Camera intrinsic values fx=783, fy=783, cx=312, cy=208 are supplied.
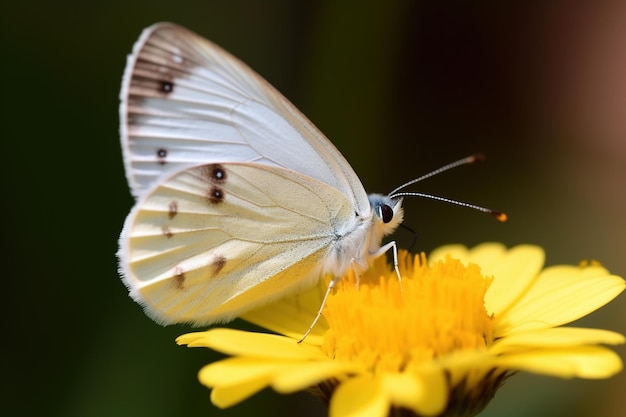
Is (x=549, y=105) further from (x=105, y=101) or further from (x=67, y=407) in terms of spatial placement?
(x=67, y=407)

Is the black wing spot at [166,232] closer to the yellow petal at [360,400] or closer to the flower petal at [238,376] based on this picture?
the flower petal at [238,376]

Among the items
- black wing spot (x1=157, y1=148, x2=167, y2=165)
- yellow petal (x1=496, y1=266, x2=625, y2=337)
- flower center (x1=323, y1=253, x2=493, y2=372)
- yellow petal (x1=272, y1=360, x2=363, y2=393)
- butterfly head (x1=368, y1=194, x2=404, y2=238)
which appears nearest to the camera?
yellow petal (x1=272, y1=360, x2=363, y2=393)

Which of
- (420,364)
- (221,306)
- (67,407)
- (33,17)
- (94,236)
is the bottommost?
(67,407)

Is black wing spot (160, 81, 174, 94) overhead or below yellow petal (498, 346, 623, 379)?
overhead

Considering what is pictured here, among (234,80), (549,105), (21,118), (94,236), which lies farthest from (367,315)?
(549,105)

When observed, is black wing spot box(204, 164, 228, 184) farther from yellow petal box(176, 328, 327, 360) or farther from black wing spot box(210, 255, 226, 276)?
yellow petal box(176, 328, 327, 360)

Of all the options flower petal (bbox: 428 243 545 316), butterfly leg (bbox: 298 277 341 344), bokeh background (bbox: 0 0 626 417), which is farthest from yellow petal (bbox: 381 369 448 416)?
bokeh background (bbox: 0 0 626 417)

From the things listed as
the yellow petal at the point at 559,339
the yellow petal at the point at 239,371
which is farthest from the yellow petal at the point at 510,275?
the yellow petal at the point at 239,371
